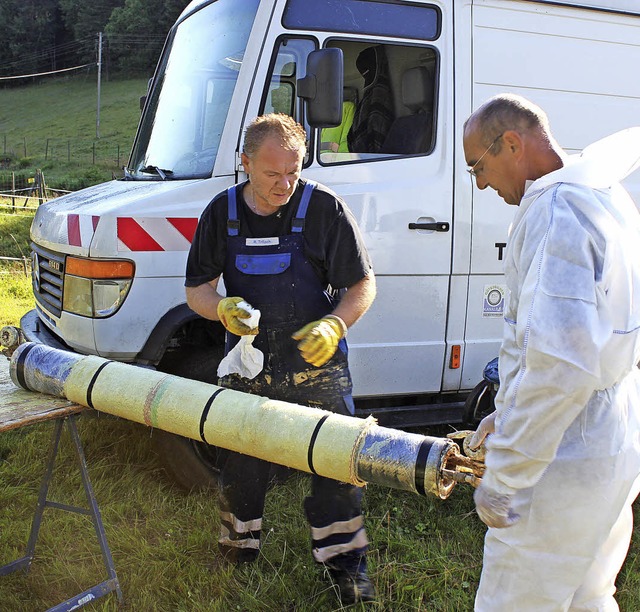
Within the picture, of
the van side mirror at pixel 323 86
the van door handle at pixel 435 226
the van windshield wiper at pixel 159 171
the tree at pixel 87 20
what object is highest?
the tree at pixel 87 20

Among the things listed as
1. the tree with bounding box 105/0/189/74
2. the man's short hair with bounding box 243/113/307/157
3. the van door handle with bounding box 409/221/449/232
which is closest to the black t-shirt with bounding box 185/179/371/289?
the man's short hair with bounding box 243/113/307/157

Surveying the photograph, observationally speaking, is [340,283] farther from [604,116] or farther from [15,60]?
[15,60]

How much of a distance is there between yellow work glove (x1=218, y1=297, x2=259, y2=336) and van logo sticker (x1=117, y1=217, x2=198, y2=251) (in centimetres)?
91

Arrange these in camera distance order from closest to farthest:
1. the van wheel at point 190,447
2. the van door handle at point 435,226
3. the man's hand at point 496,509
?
1. the man's hand at point 496,509
2. the van wheel at point 190,447
3. the van door handle at point 435,226

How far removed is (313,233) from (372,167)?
1131mm

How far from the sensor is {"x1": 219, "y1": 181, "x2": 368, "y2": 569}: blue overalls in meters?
2.71

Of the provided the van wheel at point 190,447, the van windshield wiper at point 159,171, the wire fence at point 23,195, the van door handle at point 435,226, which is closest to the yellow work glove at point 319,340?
the van wheel at point 190,447

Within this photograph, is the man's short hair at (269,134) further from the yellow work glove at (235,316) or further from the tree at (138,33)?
the tree at (138,33)

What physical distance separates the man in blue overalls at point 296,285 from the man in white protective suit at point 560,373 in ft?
2.83

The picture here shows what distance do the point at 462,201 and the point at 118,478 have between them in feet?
8.27

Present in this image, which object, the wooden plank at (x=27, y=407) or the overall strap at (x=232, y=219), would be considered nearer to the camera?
the wooden plank at (x=27, y=407)

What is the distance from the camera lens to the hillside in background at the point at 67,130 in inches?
1420

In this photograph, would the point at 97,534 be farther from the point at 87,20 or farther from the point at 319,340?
the point at 87,20

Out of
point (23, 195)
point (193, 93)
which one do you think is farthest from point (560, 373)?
point (23, 195)
